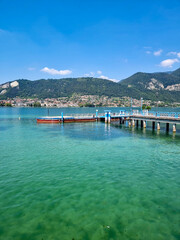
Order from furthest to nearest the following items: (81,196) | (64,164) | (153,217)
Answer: (64,164)
(81,196)
(153,217)

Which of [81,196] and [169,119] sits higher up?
[169,119]

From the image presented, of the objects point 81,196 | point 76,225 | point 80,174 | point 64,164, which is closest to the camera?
point 76,225

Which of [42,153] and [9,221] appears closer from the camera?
[9,221]

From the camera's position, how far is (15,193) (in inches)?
453

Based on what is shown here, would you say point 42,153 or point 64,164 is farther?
point 42,153

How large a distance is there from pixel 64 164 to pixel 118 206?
26.8 ft

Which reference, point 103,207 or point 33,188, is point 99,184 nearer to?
point 103,207

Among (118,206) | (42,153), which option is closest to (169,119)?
(42,153)

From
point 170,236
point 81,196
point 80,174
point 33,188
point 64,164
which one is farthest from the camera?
point 64,164

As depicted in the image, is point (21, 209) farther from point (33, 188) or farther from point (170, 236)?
point (170, 236)

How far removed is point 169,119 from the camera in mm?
37719

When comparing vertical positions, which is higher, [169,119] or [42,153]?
[169,119]

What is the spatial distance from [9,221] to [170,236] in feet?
24.9

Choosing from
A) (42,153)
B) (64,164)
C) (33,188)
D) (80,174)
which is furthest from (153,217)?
(42,153)
